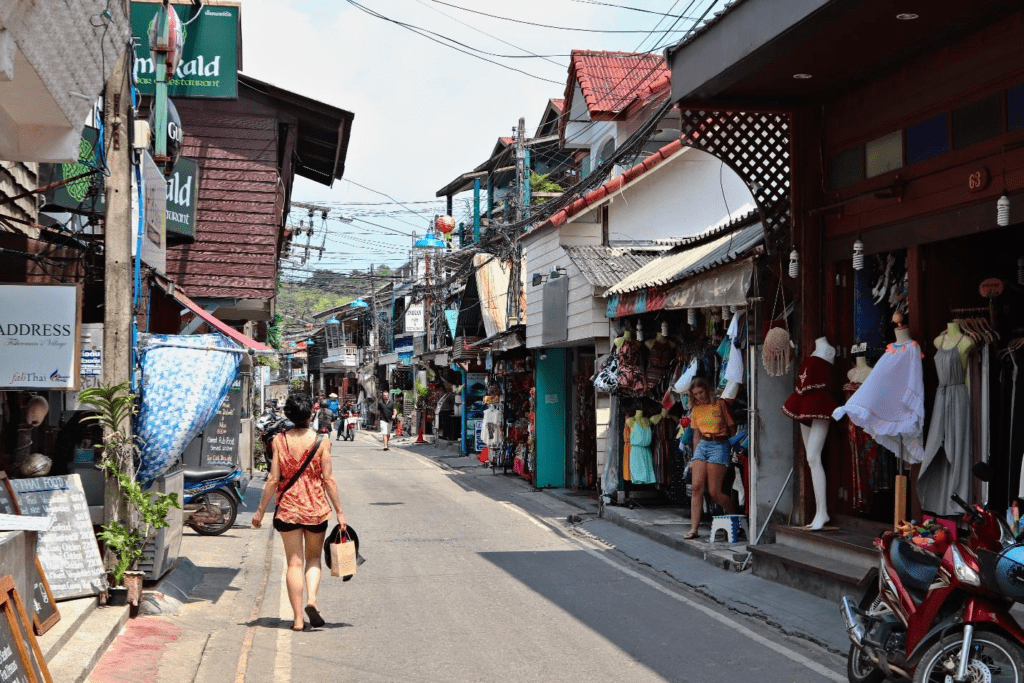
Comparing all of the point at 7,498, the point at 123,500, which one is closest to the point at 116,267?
the point at 123,500

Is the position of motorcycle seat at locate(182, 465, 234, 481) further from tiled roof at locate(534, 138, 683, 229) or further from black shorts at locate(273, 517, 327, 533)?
tiled roof at locate(534, 138, 683, 229)

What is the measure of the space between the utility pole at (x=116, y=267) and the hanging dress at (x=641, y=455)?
851 centimetres

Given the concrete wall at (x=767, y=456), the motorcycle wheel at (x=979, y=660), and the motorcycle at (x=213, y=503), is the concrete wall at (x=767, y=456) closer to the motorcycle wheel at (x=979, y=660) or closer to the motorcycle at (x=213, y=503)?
the motorcycle wheel at (x=979, y=660)

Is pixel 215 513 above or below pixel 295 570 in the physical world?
below

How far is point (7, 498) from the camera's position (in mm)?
8031

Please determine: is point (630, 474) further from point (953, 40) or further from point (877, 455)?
point (953, 40)

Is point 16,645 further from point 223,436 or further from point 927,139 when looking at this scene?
point 223,436

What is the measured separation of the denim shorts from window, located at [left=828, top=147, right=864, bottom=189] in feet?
11.5

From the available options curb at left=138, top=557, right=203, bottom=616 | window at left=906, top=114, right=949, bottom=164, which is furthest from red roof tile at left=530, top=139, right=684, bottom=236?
curb at left=138, top=557, right=203, bottom=616

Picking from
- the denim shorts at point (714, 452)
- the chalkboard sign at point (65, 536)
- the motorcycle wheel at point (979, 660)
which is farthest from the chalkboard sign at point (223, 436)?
the motorcycle wheel at point (979, 660)

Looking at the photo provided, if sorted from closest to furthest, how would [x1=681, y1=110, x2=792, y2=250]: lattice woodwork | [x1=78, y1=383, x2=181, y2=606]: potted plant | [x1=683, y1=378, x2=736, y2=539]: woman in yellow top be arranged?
[x1=78, y1=383, x2=181, y2=606]: potted plant, [x1=681, y1=110, x2=792, y2=250]: lattice woodwork, [x1=683, y1=378, x2=736, y2=539]: woman in yellow top

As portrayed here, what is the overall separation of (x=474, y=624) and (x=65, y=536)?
3.31 metres

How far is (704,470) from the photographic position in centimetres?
1323

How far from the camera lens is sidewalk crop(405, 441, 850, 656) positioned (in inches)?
350
